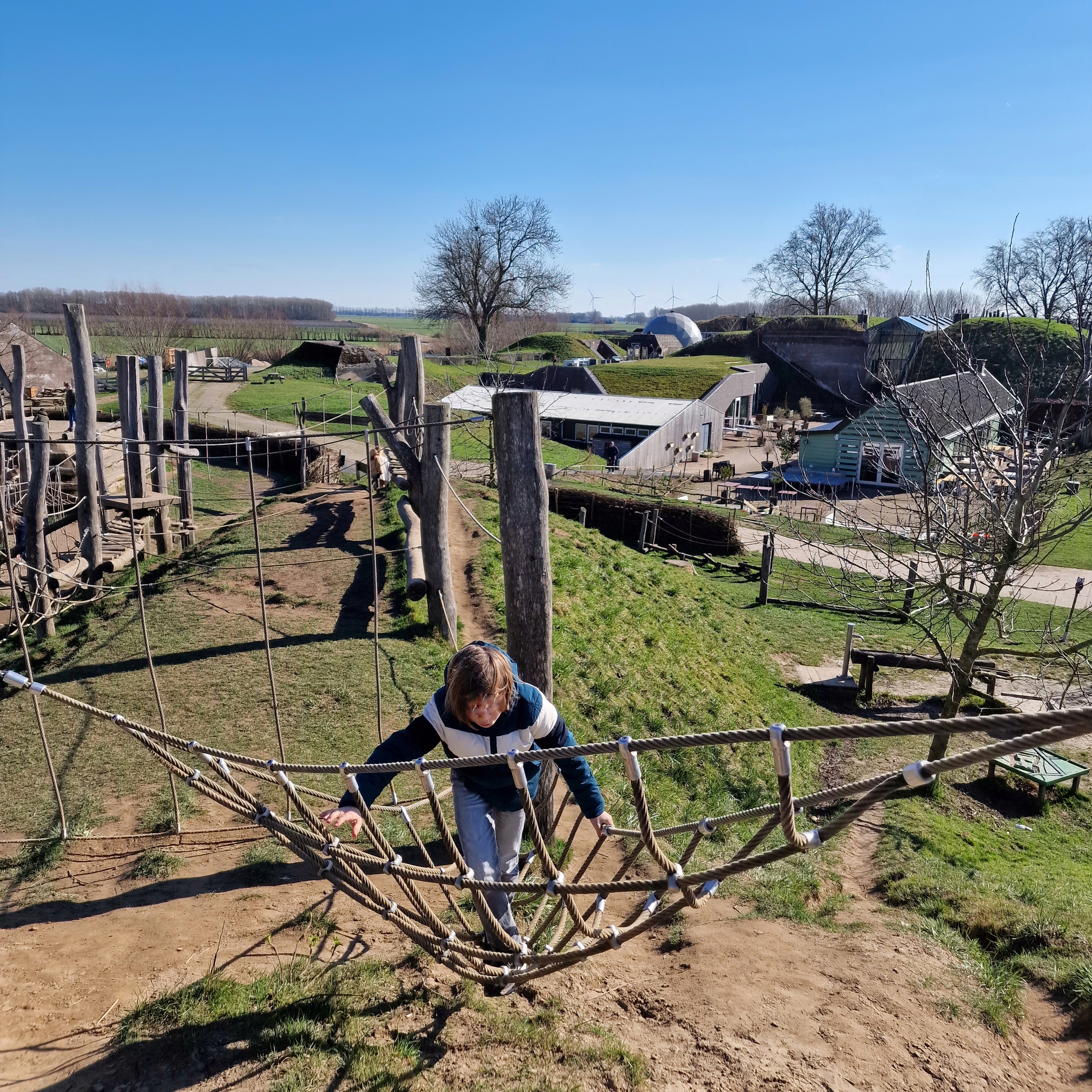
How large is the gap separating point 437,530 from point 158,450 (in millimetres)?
6996

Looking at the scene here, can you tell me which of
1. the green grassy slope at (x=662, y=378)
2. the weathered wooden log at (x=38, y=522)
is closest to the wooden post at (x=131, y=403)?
the weathered wooden log at (x=38, y=522)

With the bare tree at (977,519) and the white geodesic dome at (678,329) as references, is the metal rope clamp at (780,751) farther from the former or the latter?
the white geodesic dome at (678,329)

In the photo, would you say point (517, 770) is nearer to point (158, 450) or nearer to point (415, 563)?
point (415, 563)

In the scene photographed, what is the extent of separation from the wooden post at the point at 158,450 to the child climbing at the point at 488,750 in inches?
363

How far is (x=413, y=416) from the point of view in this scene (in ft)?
32.6

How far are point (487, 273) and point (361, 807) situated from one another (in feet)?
167

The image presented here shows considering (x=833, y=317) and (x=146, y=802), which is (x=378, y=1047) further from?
(x=833, y=317)

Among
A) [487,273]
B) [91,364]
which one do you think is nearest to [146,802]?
[91,364]

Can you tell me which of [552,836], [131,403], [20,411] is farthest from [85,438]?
[552,836]

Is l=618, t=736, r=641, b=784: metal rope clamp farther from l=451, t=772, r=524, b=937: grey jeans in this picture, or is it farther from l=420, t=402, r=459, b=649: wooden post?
l=420, t=402, r=459, b=649: wooden post

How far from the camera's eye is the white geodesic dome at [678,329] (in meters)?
66.4

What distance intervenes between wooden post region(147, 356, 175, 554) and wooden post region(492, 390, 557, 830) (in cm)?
782

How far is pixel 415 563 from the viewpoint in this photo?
861cm

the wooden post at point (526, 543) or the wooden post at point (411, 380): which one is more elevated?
the wooden post at point (411, 380)
